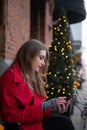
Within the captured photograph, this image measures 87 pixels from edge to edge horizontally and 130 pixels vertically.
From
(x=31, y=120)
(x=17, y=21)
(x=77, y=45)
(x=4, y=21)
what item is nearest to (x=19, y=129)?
(x=31, y=120)

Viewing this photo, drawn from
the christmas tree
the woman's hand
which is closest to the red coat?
the woman's hand

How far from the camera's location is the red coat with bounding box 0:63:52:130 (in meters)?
3.10

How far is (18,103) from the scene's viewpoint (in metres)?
3.15

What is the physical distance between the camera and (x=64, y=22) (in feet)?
24.3

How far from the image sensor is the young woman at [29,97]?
3.12 meters

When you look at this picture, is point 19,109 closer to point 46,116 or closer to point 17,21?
point 46,116

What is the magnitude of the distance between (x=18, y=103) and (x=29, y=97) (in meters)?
0.12

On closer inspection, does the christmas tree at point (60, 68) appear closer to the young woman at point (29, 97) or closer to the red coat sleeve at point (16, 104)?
the young woman at point (29, 97)

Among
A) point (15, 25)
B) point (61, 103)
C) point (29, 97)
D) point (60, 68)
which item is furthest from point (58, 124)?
point (60, 68)

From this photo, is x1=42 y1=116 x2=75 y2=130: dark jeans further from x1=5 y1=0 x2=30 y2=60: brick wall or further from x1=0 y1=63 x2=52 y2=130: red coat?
x1=5 y1=0 x2=30 y2=60: brick wall

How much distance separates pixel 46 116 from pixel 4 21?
7.42ft

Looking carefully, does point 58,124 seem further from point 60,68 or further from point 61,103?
point 60,68

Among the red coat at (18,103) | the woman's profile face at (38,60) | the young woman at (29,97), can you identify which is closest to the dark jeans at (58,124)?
the young woman at (29,97)

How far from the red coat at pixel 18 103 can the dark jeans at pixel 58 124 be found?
17 cm
